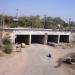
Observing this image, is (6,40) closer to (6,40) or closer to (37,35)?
(6,40)

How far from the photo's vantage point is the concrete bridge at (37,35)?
5684cm

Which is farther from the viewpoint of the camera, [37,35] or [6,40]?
[37,35]

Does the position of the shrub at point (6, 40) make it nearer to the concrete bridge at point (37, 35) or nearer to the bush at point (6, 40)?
the bush at point (6, 40)

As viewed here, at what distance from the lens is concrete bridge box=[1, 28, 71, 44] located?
5684 cm

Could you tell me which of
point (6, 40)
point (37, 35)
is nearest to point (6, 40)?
point (6, 40)

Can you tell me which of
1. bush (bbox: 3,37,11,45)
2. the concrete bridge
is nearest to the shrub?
bush (bbox: 3,37,11,45)

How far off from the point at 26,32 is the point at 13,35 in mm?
3670

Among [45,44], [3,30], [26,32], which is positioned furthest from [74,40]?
[3,30]

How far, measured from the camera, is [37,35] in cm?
6481

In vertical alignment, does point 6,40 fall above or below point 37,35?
below

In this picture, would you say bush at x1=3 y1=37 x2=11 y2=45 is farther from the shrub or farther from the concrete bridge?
the concrete bridge

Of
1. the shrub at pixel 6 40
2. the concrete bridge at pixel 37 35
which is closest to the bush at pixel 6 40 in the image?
the shrub at pixel 6 40

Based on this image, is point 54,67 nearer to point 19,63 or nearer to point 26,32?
point 19,63

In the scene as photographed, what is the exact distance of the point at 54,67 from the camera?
37.2 metres
